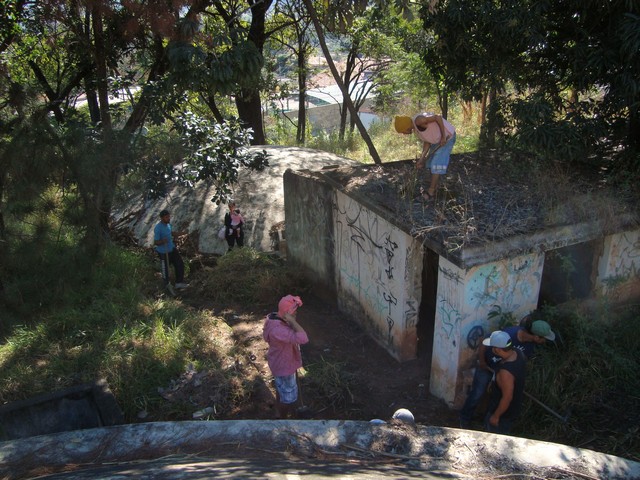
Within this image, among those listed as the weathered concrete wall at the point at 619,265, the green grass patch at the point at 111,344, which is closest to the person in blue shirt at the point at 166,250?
the green grass patch at the point at 111,344

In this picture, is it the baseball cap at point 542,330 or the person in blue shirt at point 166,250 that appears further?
the person in blue shirt at point 166,250

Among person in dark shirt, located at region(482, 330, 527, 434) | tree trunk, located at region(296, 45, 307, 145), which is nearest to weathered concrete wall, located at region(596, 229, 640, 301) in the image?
person in dark shirt, located at region(482, 330, 527, 434)

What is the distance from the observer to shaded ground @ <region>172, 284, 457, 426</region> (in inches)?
225

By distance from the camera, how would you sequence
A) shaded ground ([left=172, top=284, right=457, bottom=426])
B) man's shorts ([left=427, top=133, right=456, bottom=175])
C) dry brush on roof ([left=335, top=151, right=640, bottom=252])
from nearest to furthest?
dry brush on roof ([left=335, top=151, right=640, bottom=252])
shaded ground ([left=172, top=284, right=457, bottom=426])
man's shorts ([left=427, top=133, right=456, bottom=175])

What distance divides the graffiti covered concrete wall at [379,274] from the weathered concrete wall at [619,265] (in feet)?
6.40

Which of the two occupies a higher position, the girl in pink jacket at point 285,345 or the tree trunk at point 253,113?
the tree trunk at point 253,113

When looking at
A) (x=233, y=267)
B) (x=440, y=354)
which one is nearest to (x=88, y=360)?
(x=233, y=267)

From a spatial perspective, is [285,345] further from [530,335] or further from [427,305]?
[427,305]

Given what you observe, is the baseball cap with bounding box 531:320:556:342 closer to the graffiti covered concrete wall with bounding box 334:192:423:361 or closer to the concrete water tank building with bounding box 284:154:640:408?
the concrete water tank building with bounding box 284:154:640:408

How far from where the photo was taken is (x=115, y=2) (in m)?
7.86

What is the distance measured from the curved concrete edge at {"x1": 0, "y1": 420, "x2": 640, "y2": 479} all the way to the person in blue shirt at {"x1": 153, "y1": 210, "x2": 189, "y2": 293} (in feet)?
14.7

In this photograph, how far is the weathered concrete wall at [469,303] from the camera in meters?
5.20

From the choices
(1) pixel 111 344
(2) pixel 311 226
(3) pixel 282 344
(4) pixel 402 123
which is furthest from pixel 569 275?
(1) pixel 111 344

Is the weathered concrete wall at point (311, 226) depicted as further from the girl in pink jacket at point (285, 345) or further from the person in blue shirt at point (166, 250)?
the girl in pink jacket at point (285, 345)
